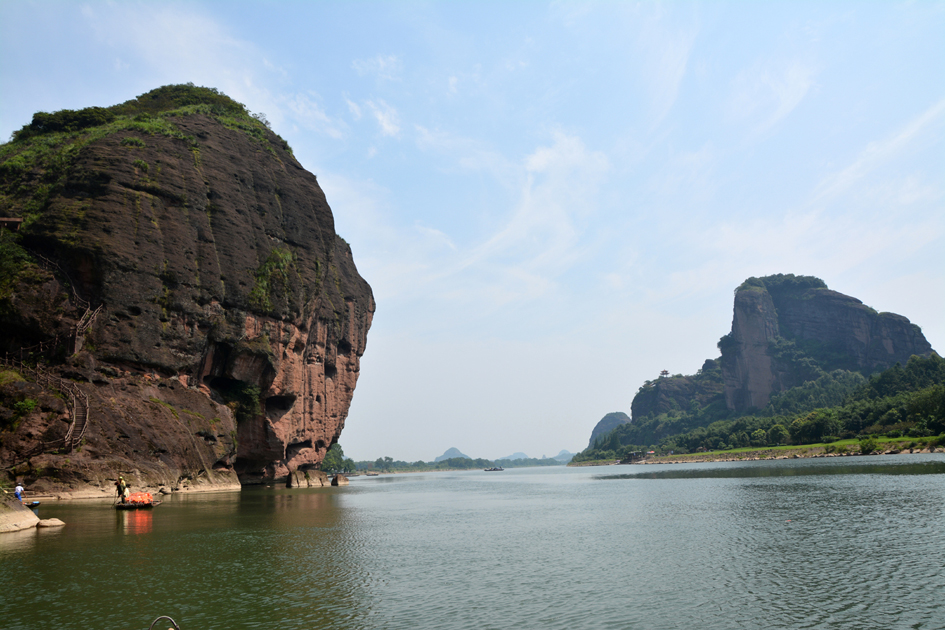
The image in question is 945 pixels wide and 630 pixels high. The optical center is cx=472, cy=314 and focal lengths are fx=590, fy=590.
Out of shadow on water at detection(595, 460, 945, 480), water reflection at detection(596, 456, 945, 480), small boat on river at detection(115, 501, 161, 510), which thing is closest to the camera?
small boat on river at detection(115, 501, 161, 510)

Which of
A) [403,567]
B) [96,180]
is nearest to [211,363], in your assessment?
[96,180]

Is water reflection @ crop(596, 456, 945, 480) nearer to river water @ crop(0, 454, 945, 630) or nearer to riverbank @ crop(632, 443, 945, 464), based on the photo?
riverbank @ crop(632, 443, 945, 464)

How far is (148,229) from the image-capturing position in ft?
214

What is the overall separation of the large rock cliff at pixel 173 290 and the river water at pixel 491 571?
62.7ft

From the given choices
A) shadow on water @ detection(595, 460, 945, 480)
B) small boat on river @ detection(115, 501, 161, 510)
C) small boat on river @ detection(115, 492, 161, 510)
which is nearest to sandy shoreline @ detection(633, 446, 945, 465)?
shadow on water @ detection(595, 460, 945, 480)

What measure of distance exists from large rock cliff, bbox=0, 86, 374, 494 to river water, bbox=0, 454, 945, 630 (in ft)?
62.7

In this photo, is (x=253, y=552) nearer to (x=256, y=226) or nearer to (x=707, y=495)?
(x=707, y=495)

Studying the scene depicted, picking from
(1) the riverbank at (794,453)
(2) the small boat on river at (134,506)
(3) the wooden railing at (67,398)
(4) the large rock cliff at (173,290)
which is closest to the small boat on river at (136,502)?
(2) the small boat on river at (134,506)

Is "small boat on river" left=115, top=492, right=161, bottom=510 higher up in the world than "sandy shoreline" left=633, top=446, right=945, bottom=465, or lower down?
higher up

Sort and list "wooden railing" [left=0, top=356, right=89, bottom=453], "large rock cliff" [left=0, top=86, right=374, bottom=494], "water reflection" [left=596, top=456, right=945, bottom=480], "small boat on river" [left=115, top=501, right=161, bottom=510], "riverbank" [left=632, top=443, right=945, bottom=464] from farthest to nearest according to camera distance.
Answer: "riverbank" [left=632, top=443, right=945, bottom=464]
"water reflection" [left=596, top=456, right=945, bottom=480]
"large rock cliff" [left=0, top=86, right=374, bottom=494]
"wooden railing" [left=0, top=356, right=89, bottom=453]
"small boat on river" [left=115, top=501, right=161, bottom=510]

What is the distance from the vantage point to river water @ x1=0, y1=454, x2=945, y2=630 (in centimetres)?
1627

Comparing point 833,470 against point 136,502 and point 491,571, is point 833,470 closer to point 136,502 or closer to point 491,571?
point 491,571

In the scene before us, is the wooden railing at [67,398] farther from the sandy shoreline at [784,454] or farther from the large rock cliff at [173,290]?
the sandy shoreline at [784,454]

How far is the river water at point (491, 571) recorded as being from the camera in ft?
53.4
